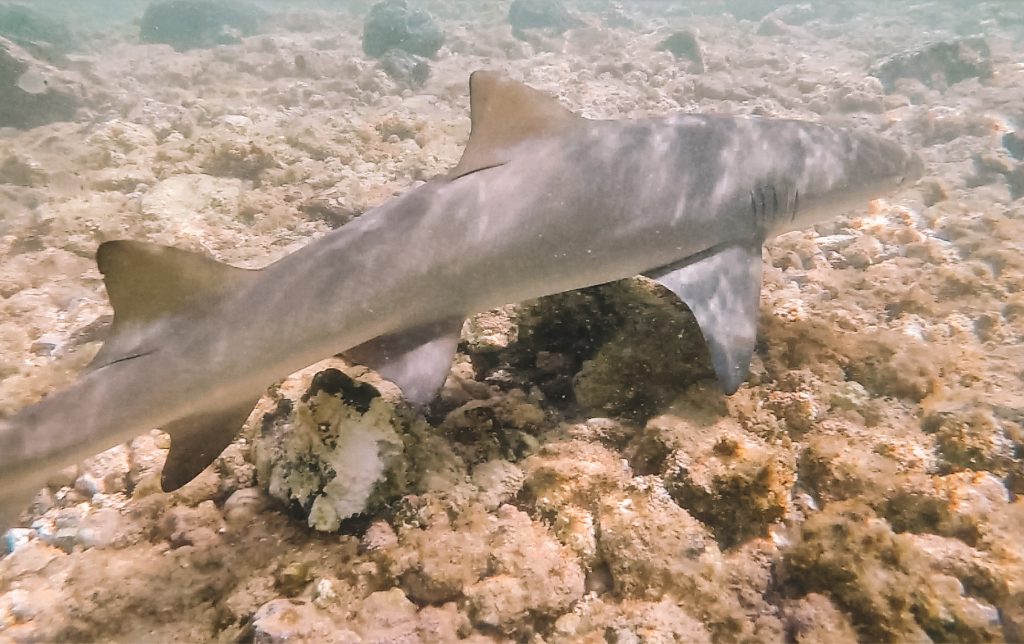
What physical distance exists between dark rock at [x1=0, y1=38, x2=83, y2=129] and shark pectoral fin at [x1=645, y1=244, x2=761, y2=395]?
13165 mm

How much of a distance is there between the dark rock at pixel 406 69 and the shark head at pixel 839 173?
1121 cm

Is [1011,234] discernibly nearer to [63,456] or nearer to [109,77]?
[63,456]

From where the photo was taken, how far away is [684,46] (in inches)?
603

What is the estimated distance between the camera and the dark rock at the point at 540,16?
21078 millimetres

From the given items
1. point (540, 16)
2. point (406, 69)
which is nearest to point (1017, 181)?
point (406, 69)

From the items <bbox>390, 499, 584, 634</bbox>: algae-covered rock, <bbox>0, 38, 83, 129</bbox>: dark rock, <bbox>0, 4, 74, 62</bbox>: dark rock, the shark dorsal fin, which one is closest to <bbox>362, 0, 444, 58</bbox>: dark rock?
<bbox>0, 38, 83, 129</bbox>: dark rock

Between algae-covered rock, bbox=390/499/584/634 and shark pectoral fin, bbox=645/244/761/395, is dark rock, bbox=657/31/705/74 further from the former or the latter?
algae-covered rock, bbox=390/499/584/634

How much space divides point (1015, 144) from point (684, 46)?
8.57 metres

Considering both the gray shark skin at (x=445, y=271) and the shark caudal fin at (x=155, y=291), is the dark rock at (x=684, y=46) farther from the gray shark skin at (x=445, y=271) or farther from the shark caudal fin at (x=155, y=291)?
the shark caudal fin at (x=155, y=291)

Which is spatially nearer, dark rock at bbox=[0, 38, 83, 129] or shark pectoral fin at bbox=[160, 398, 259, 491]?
shark pectoral fin at bbox=[160, 398, 259, 491]

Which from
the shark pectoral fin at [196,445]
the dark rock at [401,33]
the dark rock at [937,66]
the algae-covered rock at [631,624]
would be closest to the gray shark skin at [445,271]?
the shark pectoral fin at [196,445]

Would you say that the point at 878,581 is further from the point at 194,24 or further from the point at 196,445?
the point at 194,24

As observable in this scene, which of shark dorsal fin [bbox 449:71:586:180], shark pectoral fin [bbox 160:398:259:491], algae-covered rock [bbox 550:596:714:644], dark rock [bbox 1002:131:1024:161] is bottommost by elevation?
dark rock [bbox 1002:131:1024:161]

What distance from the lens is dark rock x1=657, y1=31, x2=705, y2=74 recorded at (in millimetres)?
14811
